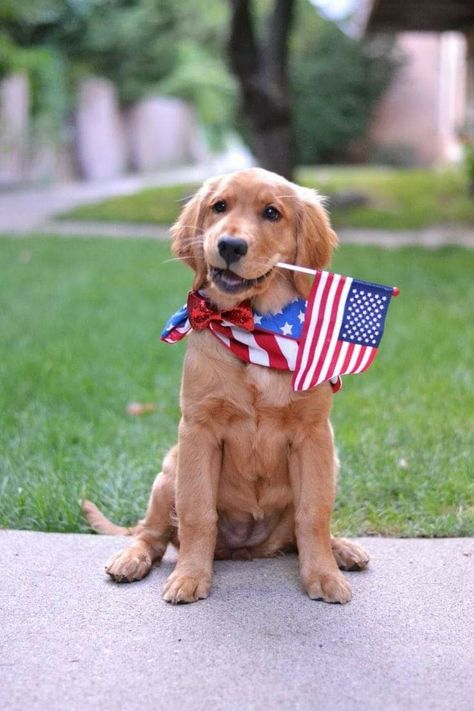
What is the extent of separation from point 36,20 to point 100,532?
22095mm

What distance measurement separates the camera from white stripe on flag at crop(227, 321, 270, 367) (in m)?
3.26

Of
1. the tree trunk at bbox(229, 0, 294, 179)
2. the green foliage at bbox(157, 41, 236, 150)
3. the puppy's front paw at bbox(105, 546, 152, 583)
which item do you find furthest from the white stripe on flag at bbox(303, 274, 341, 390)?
the green foliage at bbox(157, 41, 236, 150)

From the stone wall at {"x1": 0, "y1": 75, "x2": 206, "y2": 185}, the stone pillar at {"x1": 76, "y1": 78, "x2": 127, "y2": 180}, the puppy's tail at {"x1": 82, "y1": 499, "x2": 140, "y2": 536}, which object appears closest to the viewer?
the puppy's tail at {"x1": 82, "y1": 499, "x2": 140, "y2": 536}

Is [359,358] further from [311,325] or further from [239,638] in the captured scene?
[239,638]

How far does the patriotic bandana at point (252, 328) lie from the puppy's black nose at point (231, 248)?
286mm

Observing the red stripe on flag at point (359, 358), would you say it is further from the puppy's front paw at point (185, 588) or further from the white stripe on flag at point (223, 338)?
the puppy's front paw at point (185, 588)

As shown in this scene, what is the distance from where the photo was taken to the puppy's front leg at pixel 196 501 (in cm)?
327

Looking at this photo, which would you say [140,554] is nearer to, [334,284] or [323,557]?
[323,557]

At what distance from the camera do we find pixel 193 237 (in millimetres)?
3465

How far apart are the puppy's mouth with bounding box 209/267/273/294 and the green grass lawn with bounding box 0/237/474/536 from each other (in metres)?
1.34

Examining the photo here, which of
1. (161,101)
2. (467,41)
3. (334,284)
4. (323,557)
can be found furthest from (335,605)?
(161,101)

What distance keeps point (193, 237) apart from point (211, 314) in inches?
12.8

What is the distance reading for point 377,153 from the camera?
29.1 meters

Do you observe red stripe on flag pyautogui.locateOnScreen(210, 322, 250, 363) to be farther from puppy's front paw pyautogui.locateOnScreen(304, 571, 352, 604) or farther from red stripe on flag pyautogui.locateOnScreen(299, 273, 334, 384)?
puppy's front paw pyautogui.locateOnScreen(304, 571, 352, 604)
